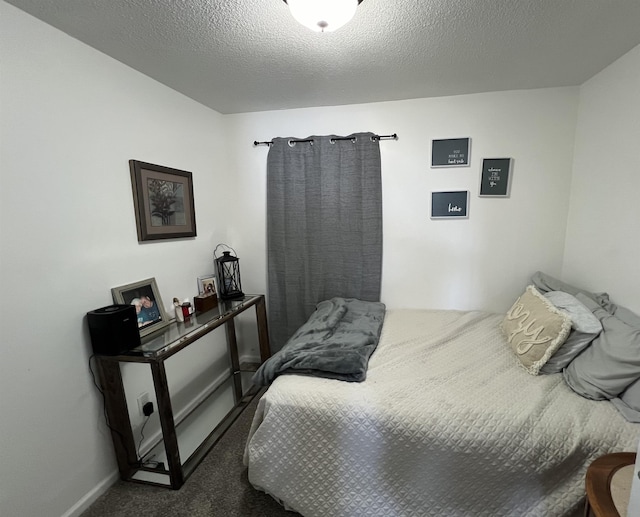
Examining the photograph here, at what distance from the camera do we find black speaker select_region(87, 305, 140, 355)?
55.8 inches

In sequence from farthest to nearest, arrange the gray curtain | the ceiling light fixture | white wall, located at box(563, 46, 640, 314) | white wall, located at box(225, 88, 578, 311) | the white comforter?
the gray curtain, white wall, located at box(225, 88, 578, 311), white wall, located at box(563, 46, 640, 314), the white comforter, the ceiling light fixture

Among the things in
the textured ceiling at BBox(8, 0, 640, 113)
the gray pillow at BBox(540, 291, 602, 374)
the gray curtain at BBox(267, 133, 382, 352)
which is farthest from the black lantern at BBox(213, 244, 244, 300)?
the gray pillow at BBox(540, 291, 602, 374)

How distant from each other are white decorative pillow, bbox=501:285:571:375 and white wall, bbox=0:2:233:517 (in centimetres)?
228

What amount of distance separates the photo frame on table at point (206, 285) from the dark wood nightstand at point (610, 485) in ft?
7.30

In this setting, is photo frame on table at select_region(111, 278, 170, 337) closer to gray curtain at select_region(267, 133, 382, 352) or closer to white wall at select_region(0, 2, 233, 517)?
white wall at select_region(0, 2, 233, 517)

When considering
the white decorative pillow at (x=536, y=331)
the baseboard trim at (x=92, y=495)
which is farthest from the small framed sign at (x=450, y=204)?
the baseboard trim at (x=92, y=495)

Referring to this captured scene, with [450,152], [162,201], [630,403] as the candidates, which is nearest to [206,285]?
[162,201]

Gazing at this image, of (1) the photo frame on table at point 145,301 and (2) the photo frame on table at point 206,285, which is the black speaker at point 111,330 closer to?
(1) the photo frame on table at point 145,301

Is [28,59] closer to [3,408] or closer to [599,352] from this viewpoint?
[3,408]

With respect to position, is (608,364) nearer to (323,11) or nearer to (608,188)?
(608,188)

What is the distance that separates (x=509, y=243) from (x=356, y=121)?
1554 mm

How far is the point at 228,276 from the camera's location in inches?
98.0

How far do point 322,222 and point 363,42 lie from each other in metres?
1.28

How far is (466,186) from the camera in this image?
225 cm
